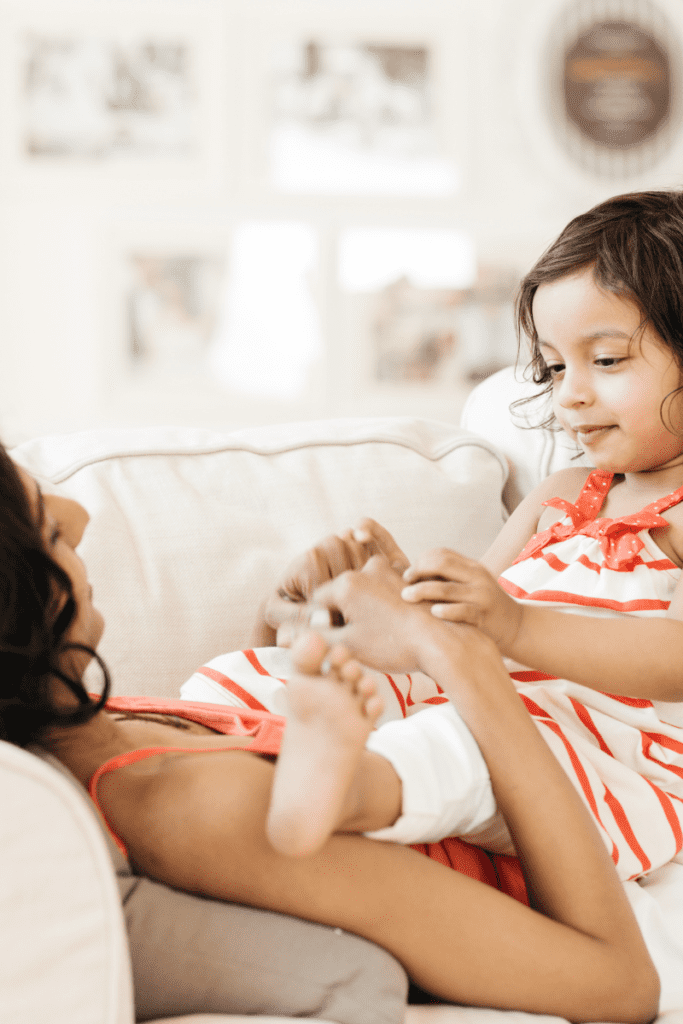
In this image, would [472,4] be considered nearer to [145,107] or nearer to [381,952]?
[145,107]

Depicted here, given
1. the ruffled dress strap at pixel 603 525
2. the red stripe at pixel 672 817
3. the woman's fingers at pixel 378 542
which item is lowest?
the red stripe at pixel 672 817

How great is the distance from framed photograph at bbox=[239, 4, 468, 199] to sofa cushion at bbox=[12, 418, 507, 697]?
1357 mm

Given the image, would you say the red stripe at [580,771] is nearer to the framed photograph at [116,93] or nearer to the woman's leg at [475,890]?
the woman's leg at [475,890]

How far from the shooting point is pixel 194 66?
2.33 meters

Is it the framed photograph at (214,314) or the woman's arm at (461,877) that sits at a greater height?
the framed photograph at (214,314)

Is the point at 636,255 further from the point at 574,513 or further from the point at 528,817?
the point at 528,817

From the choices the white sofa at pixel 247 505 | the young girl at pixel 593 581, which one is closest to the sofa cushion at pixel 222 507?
the white sofa at pixel 247 505

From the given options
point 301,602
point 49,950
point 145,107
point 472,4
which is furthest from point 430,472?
point 472,4

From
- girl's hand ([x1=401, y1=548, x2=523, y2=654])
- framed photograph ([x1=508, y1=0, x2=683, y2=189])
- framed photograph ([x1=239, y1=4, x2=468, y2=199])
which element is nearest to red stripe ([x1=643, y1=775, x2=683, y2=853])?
girl's hand ([x1=401, y1=548, x2=523, y2=654])

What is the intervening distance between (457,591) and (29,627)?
32 centimetres

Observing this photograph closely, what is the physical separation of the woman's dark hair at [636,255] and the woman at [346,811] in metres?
0.42

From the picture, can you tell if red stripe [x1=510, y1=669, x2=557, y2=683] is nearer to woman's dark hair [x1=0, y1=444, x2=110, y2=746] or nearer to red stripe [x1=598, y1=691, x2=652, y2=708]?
red stripe [x1=598, y1=691, x2=652, y2=708]

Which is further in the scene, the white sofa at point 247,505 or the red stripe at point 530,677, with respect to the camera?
the white sofa at point 247,505

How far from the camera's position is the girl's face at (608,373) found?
3.06 ft
